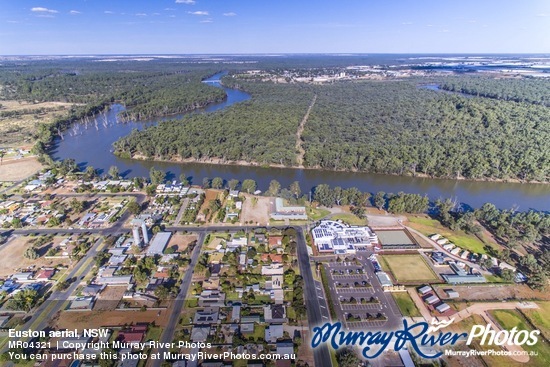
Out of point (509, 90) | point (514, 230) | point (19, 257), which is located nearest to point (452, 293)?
point (514, 230)

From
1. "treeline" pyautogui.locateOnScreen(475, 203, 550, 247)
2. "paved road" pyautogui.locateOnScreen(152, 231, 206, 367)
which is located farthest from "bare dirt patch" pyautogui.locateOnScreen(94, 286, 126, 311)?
"treeline" pyautogui.locateOnScreen(475, 203, 550, 247)

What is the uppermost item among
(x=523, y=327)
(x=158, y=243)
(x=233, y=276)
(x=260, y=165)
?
(x=260, y=165)

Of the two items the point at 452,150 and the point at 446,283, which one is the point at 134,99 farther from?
the point at 446,283

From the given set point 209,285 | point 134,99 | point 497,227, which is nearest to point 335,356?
point 209,285

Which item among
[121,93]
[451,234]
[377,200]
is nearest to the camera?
[451,234]

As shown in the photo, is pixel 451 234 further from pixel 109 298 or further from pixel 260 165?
pixel 109 298

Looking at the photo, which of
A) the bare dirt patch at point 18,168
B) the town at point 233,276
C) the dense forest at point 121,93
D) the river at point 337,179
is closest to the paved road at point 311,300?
the town at point 233,276

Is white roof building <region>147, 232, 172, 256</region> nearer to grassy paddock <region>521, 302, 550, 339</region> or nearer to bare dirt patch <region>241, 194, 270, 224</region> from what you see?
bare dirt patch <region>241, 194, 270, 224</region>
